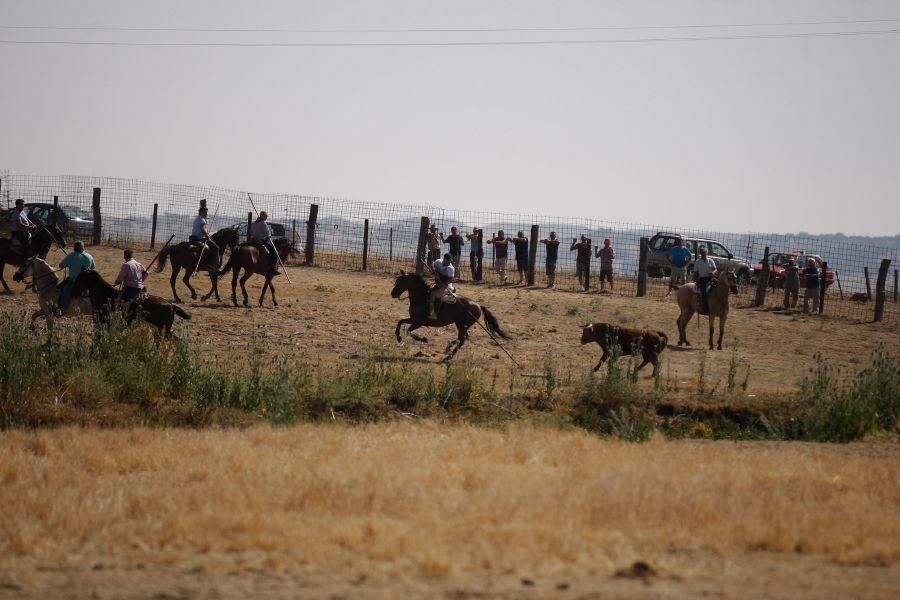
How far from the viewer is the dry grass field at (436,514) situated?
6.59 meters

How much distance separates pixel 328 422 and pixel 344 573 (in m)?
5.52

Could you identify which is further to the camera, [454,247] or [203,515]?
[454,247]

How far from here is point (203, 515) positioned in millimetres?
7789


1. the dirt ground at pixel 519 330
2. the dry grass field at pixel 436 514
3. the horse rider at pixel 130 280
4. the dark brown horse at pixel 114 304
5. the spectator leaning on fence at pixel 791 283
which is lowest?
the dry grass field at pixel 436 514

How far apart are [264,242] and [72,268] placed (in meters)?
6.94

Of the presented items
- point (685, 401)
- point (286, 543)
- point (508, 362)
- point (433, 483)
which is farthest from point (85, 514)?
point (508, 362)

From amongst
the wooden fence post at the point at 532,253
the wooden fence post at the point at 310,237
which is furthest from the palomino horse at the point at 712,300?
the wooden fence post at the point at 310,237

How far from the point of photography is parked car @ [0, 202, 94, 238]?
32.2 m

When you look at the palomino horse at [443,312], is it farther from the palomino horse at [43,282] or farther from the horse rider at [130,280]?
the palomino horse at [43,282]

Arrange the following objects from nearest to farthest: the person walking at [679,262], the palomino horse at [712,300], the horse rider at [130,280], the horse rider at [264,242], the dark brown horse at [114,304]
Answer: the dark brown horse at [114,304] < the horse rider at [130,280] < the palomino horse at [712,300] < the horse rider at [264,242] < the person walking at [679,262]

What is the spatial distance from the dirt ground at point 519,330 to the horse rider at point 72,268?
212 centimetres

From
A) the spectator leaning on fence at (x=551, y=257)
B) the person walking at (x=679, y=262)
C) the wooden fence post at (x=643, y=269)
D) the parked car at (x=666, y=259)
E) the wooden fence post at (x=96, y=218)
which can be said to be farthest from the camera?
the parked car at (x=666, y=259)

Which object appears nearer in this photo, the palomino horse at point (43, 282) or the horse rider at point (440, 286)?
the palomino horse at point (43, 282)

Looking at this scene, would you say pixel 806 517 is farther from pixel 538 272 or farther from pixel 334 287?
pixel 538 272
